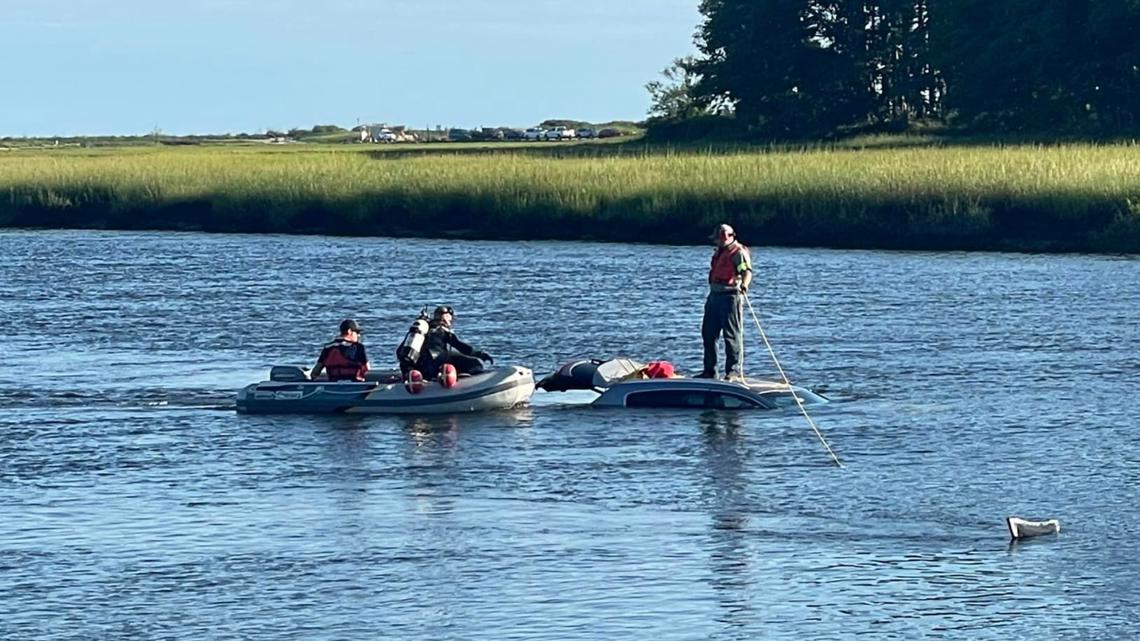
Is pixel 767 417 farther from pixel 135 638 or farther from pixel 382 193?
pixel 382 193

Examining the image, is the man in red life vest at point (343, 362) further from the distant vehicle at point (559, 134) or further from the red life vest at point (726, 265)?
the distant vehicle at point (559, 134)

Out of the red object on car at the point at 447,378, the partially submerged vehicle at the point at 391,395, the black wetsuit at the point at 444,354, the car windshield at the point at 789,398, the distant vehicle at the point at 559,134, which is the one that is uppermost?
the distant vehicle at the point at 559,134

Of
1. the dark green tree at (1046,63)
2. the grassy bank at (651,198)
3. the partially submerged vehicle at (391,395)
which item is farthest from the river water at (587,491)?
the dark green tree at (1046,63)

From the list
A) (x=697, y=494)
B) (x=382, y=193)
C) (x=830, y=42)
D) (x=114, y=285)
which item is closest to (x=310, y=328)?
(x=114, y=285)

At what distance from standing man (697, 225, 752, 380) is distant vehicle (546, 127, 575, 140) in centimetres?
10429

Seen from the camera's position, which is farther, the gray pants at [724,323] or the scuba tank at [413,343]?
the gray pants at [724,323]

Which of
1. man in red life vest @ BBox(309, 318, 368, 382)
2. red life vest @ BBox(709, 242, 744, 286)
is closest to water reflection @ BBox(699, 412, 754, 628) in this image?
red life vest @ BBox(709, 242, 744, 286)

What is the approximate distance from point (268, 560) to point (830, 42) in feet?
242

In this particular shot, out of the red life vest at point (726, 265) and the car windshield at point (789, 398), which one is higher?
the red life vest at point (726, 265)

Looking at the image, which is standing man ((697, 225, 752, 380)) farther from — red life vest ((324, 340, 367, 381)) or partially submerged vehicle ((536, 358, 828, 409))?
red life vest ((324, 340, 367, 381))

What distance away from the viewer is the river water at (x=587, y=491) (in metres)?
13.5

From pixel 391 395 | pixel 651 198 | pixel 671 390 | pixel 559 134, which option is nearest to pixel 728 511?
pixel 671 390

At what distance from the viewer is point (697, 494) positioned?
1717cm

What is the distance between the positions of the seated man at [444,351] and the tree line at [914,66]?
5386cm
